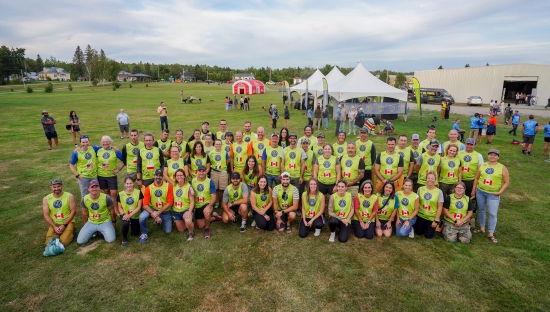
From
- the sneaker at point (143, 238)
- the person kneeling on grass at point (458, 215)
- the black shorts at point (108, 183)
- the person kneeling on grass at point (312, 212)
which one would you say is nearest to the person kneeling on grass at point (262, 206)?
the person kneeling on grass at point (312, 212)

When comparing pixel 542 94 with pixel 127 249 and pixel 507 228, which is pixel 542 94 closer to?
pixel 507 228

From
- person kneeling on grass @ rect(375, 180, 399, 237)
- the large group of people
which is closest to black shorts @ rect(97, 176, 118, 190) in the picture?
the large group of people

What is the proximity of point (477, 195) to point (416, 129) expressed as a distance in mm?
12808

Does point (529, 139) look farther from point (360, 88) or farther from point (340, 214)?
point (340, 214)

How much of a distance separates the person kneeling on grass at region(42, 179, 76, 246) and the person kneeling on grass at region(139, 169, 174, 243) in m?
1.30

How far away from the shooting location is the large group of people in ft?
18.4

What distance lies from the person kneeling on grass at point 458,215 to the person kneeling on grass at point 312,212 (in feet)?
7.95

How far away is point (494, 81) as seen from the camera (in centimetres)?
3388

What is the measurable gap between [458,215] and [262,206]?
3.86 m

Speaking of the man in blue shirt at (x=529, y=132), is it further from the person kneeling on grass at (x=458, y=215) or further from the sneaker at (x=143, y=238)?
the sneaker at (x=143, y=238)

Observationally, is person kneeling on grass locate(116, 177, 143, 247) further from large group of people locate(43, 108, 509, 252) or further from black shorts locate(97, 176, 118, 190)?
black shorts locate(97, 176, 118, 190)

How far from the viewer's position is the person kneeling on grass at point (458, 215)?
5.52 m

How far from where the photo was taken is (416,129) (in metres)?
17.7

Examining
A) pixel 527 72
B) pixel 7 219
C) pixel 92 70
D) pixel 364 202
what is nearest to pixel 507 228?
pixel 364 202
